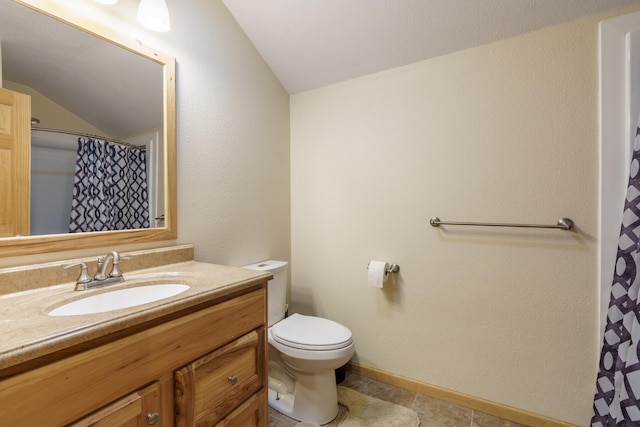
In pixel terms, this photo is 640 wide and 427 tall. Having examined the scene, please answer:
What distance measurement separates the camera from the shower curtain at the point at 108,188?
1.11 meters

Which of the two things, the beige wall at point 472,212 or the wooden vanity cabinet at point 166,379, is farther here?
the beige wall at point 472,212

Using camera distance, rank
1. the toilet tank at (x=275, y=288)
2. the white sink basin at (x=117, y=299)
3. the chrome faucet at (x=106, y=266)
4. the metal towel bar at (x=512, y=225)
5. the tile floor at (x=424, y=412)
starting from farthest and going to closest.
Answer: the toilet tank at (x=275, y=288), the tile floor at (x=424, y=412), the metal towel bar at (x=512, y=225), the chrome faucet at (x=106, y=266), the white sink basin at (x=117, y=299)

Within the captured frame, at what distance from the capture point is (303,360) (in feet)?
4.63

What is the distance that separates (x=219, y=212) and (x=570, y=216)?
5.80 ft

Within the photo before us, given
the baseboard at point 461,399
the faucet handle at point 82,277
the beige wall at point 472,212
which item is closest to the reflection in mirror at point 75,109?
the faucet handle at point 82,277

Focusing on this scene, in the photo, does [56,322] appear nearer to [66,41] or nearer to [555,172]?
[66,41]

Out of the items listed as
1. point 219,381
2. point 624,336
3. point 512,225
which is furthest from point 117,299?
point 624,336

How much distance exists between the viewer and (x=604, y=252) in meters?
1.31

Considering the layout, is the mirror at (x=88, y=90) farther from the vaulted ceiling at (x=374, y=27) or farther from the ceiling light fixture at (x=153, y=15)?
the vaulted ceiling at (x=374, y=27)

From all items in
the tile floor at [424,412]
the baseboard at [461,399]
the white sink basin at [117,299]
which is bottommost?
the tile floor at [424,412]

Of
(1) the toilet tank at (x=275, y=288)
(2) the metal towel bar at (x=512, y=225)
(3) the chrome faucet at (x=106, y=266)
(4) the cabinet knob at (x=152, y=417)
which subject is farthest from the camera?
(1) the toilet tank at (x=275, y=288)

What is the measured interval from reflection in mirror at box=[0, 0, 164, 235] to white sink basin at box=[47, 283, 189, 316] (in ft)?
0.97

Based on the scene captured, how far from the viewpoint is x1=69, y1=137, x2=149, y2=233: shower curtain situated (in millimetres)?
1108

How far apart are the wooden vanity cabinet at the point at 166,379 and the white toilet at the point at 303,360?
330 millimetres
